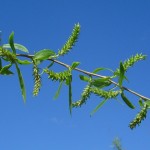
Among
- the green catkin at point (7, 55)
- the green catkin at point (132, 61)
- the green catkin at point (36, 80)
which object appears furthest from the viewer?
the green catkin at point (132, 61)

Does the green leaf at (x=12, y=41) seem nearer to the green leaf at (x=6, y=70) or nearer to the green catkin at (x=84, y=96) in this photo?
the green leaf at (x=6, y=70)

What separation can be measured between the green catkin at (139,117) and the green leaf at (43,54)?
41 centimetres

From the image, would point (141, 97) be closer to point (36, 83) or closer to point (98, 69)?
point (98, 69)

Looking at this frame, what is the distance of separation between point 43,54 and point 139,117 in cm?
45

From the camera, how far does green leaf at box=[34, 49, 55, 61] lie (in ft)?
5.40

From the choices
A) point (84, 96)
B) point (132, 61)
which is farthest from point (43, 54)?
point (132, 61)

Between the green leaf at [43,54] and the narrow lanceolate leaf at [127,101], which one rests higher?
the green leaf at [43,54]

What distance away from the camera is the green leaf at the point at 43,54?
1646 mm

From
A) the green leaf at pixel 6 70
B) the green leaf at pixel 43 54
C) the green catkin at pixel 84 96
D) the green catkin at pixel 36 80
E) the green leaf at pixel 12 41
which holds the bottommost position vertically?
the green catkin at pixel 84 96

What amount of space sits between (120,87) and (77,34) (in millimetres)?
→ 296

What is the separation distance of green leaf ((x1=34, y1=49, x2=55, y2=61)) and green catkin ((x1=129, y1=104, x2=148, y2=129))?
41 centimetres

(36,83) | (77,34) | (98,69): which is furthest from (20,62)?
(98,69)

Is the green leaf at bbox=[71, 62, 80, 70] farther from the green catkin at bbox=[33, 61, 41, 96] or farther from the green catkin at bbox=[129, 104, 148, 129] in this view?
the green catkin at bbox=[129, 104, 148, 129]

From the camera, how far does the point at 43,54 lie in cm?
165
